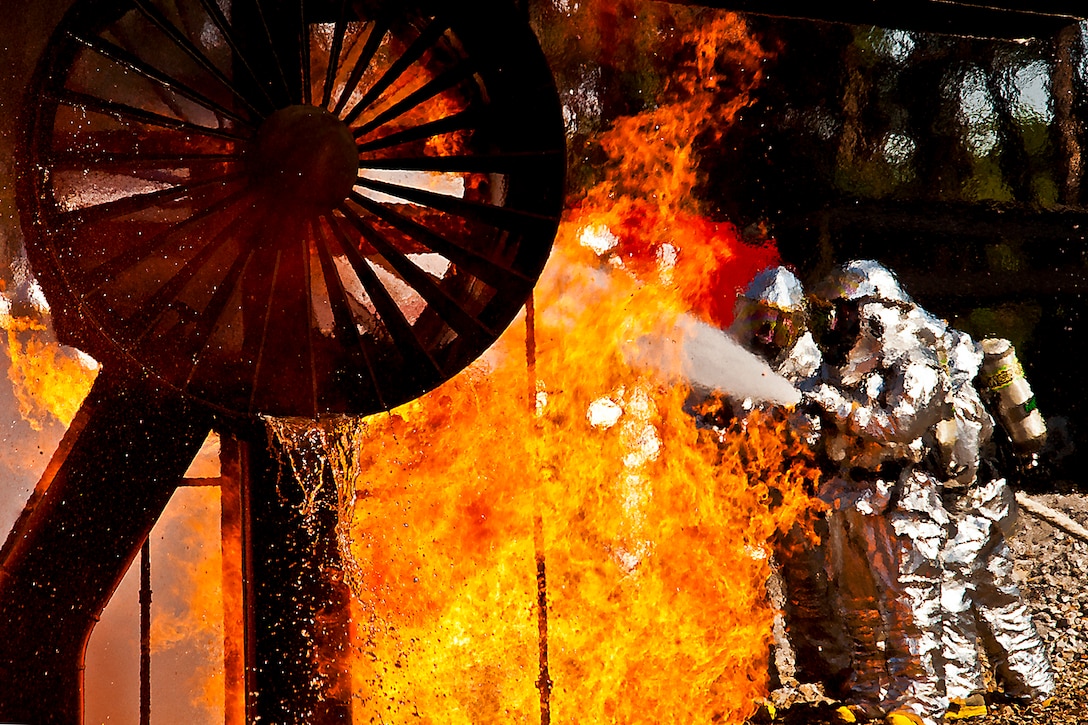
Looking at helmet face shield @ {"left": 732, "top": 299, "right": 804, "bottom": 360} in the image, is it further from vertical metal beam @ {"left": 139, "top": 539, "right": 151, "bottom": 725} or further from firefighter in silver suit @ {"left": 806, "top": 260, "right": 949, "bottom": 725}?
vertical metal beam @ {"left": 139, "top": 539, "right": 151, "bottom": 725}

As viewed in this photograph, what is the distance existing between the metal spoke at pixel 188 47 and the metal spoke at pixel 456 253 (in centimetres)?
53

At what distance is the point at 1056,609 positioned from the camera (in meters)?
5.74

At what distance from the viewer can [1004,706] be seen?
16.8 ft

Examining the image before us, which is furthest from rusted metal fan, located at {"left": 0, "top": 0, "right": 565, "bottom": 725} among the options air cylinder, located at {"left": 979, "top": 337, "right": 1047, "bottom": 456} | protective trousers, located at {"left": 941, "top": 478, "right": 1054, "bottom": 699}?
air cylinder, located at {"left": 979, "top": 337, "right": 1047, "bottom": 456}

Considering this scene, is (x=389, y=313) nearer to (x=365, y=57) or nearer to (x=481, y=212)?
(x=481, y=212)

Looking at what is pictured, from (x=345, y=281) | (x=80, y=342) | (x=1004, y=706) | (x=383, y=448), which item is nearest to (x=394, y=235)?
(x=345, y=281)

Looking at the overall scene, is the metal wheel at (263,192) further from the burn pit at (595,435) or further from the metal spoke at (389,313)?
the burn pit at (595,435)

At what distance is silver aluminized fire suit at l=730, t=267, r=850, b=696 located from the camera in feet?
17.5

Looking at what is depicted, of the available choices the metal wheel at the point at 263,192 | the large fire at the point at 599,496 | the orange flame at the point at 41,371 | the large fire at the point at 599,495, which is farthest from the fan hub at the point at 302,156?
the large fire at the point at 599,496

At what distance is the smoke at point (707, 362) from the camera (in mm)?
5586

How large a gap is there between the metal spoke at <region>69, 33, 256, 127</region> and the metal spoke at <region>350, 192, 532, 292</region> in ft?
1.90

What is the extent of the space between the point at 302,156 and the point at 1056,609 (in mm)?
5684

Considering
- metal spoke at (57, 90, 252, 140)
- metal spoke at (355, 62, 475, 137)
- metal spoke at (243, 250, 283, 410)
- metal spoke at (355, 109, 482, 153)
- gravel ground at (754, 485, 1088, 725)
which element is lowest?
gravel ground at (754, 485, 1088, 725)

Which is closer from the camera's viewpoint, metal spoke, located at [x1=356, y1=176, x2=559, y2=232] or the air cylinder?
metal spoke, located at [x1=356, y1=176, x2=559, y2=232]
